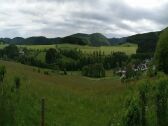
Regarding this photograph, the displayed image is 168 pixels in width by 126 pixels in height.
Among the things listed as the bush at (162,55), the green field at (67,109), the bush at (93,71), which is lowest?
the bush at (93,71)

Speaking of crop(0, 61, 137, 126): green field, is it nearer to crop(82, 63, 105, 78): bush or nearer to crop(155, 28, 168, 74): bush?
crop(155, 28, 168, 74): bush

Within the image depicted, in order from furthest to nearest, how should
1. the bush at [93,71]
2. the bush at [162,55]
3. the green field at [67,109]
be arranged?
the bush at [93,71]
the bush at [162,55]
the green field at [67,109]

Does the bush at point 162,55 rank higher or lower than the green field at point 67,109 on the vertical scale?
higher

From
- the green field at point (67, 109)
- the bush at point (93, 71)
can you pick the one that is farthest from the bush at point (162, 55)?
the bush at point (93, 71)

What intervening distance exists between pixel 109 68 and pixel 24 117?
163 meters

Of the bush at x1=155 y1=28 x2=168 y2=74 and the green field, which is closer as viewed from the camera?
the green field

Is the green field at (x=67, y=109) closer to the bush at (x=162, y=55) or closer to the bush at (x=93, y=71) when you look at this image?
the bush at (x=162, y=55)

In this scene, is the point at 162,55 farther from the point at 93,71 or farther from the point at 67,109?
the point at 93,71

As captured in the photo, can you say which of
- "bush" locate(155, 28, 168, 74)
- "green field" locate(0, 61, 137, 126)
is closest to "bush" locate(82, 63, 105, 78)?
"bush" locate(155, 28, 168, 74)

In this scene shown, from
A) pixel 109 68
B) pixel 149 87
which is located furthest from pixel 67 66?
pixel 149 87

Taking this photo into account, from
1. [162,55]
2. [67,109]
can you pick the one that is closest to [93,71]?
[162,55]

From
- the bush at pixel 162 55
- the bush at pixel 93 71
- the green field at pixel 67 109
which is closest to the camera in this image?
the green field at pixel 67 109

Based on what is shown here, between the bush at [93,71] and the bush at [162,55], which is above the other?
the bush at [162,55]

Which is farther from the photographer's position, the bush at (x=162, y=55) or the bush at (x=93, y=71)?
the bush at (x=93, y=71)
